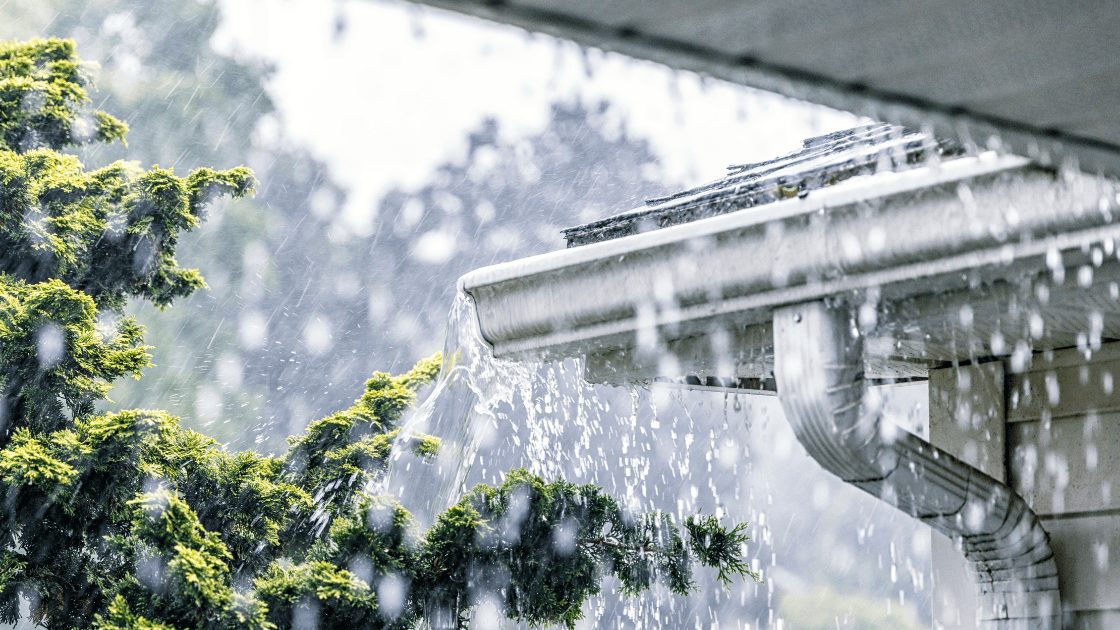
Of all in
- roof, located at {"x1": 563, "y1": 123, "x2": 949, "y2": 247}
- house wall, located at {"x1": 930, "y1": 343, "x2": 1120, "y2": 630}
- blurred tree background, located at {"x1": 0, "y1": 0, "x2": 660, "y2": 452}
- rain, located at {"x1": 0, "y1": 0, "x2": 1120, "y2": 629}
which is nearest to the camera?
rain, located at {"x1": 0, "y1": 0, "x2": 1120, "y2": 629}

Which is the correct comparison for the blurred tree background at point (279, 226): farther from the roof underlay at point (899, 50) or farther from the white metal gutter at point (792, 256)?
the roof underlay at point (899, 50)

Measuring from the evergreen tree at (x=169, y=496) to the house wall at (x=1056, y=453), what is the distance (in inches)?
76.3

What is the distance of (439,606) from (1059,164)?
4047mm

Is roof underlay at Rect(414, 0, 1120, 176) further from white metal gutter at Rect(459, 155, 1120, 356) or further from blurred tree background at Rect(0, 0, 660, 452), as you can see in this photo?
blurred tree background at Rect(0, 0, 660, 452)

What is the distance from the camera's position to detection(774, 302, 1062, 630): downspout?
3043 mm

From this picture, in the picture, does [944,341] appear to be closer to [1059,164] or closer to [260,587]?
[1059,164]

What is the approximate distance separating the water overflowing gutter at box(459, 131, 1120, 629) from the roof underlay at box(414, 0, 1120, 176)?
760 millimetres

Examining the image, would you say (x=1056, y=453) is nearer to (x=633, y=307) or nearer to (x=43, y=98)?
(x=633, y=307)

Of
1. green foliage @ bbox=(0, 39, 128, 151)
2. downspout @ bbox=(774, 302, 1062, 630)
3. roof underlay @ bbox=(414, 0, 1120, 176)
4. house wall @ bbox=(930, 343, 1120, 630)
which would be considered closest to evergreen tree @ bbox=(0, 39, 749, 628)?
green foliage @ bbox=(0, 39, 128, 151)

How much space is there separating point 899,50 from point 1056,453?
2414mm

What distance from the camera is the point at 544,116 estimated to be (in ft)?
61.2

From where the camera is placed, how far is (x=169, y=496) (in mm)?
5371

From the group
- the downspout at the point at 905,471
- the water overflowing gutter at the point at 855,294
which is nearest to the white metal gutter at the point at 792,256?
the water overflowing gutter at the point at 855,294

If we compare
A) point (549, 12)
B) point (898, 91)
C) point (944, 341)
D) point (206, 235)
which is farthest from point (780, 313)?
point (206, 235)
